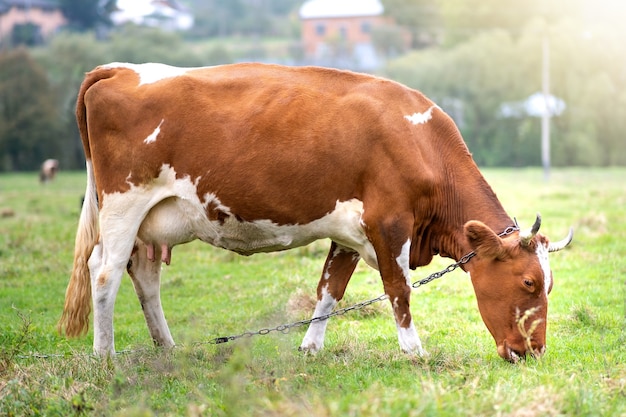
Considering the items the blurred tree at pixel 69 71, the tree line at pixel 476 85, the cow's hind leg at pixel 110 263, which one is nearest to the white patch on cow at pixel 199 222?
the cow's hind leg at pixel 110 263

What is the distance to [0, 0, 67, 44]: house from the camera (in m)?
78.8

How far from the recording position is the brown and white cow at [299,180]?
6.75 meters

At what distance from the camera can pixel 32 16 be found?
82688mm

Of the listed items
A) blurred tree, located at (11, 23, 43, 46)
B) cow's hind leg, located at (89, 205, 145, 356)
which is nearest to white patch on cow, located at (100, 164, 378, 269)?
cow's hind leg, located at (89, 205, 145, 356)

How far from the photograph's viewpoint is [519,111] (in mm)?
54312

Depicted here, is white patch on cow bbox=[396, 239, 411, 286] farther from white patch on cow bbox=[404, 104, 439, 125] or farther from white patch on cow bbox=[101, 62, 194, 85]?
white patch on cow bbox=[101, 62, 194, 85]

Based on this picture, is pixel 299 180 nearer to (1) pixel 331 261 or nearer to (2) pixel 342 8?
(1) pixel 331 261

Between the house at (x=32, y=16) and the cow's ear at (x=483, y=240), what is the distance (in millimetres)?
71834

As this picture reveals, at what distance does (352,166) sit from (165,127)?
147 centimetres

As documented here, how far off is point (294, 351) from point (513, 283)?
1744 mm

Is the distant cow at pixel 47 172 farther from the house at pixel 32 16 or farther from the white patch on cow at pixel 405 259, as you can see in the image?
the house at pixel 32 16

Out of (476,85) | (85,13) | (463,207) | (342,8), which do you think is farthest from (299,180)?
(342,8)

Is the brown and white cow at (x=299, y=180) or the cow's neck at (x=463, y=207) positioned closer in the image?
the brown and white cow at (x=299, y=180)

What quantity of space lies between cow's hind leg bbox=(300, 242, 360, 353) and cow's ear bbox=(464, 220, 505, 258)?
1.15m
